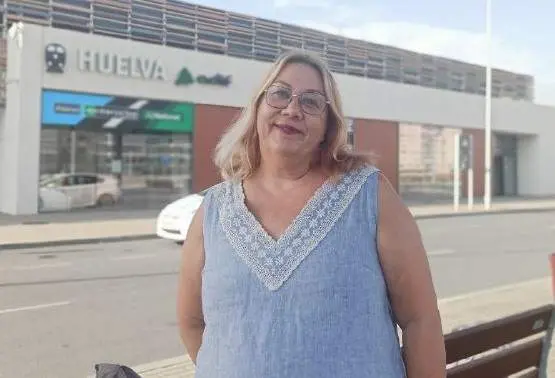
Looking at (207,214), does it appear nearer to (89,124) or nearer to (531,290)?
(531,290)

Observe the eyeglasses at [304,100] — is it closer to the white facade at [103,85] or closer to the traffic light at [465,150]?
the white facade at [103,85]

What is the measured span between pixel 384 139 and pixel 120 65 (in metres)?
14.0

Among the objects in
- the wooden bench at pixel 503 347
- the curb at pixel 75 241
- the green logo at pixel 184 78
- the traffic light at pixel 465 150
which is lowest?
the curb at pixel 75 241

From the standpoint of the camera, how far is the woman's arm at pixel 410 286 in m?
1.58

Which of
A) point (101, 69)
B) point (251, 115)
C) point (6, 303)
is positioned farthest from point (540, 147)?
point (251, 115)

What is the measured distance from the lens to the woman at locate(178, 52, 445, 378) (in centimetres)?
153

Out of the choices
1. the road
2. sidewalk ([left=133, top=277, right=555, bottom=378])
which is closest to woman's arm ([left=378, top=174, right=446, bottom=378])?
sidewalk ([left=133, top=277, right=555, bottom=378])

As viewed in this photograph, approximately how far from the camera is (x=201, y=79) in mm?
23703

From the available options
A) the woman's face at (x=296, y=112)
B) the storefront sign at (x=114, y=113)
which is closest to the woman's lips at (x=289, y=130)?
the woman's face at (x=296, y=112)

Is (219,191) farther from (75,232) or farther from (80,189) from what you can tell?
(80,189)

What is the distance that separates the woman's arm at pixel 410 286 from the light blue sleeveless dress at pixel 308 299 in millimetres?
28

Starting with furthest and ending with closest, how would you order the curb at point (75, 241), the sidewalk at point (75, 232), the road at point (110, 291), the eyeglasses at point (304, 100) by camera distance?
the sidewalk at point (75, 232)
the curb at point (75, 241)
the road at point (110, 291)
the eyeglasses at point (304, 100)

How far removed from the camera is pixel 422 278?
1.61 meters

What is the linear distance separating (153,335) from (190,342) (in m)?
4.28
